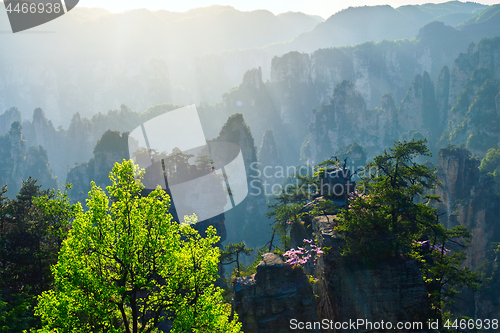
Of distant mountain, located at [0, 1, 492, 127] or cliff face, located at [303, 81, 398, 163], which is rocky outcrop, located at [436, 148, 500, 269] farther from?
distant mountain, located at [0, 1, 492, 127]

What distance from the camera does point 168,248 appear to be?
10492 mm

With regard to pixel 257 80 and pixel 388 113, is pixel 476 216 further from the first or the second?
pixel 257 80

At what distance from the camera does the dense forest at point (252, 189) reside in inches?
418

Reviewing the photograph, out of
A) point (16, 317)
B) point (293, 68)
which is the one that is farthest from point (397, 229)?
point (293, 68)

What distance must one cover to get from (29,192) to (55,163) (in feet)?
330

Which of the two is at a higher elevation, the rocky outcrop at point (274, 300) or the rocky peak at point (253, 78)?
the rocky peak at point (253, 78)

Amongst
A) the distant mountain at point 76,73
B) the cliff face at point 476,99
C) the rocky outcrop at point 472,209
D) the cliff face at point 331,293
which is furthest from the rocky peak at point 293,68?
the cliff face at point 331,293

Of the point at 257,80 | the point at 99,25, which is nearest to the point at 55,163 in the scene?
the point at 257,80

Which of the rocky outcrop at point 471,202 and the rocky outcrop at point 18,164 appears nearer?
the rocky outcrop at point 471,202

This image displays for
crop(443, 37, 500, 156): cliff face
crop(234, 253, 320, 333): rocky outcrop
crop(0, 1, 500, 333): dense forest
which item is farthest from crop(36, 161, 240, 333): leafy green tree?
crop(443, 37, 500, 156): cliff face

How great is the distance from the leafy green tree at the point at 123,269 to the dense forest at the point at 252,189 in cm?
7

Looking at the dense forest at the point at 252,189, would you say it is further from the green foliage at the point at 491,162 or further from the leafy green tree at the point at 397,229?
the green foliage at the point at 491,162

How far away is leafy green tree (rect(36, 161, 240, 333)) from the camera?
30.3 feet

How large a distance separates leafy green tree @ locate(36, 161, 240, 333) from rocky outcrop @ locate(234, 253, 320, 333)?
6855mm
